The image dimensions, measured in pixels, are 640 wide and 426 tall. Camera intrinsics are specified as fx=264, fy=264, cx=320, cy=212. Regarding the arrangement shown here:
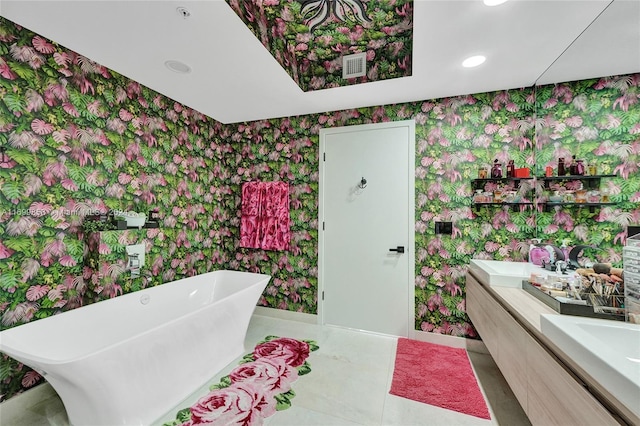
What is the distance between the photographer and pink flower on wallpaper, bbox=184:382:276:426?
1661 mm

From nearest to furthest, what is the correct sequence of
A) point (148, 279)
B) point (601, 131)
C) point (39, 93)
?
point (601, 131)
point (39, 93)
point (148, 279)

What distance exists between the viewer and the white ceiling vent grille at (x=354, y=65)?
2463 millimetres

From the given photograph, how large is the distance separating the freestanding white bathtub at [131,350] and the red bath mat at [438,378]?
1.42 metres

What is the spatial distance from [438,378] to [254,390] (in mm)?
1451

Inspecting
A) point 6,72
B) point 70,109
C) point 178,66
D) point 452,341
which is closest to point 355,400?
point 452,341

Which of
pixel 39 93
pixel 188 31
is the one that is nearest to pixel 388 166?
pixel 188 31

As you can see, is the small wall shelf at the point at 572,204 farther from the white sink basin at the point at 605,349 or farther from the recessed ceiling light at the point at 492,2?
the recessed ceiling light at the point at 492,2

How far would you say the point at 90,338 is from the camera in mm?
1898

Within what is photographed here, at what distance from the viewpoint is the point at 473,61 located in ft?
6.57

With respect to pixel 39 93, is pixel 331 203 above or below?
below

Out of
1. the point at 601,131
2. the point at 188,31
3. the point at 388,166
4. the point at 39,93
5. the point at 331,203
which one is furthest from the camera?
the point at 331,203

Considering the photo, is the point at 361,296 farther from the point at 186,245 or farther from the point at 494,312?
the point at 186,245

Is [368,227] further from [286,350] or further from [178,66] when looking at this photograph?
[178,66]

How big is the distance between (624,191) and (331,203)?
225 centimetres
